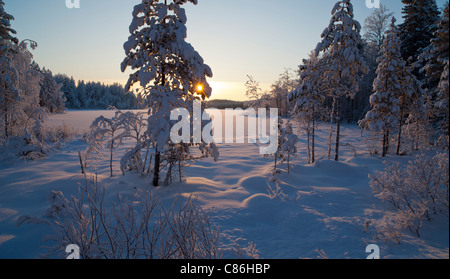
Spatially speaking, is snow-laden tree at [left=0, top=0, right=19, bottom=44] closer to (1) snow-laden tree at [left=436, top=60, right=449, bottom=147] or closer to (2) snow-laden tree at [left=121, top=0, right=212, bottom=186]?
(2) snow-laden tree at [left=121, top=0, right=212, bottom=186]

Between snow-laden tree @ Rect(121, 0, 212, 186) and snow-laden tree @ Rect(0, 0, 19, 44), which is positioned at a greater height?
snow-laden tree @ Rect(0, 0, 19, 44)

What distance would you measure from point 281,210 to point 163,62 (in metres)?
5.56

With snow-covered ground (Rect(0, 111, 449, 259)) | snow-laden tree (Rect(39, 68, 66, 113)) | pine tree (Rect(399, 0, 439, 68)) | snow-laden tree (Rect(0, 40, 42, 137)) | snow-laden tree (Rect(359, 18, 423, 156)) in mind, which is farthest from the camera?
snow-laden tree (Rect(39, 68, 66, 113))

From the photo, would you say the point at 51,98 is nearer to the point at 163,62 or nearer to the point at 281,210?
the point at 163,62

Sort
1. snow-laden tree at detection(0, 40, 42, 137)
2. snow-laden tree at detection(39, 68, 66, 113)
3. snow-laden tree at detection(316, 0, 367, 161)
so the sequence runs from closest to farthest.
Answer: snow-laden tree at detection(316, 0, 367, 161)
snow-laden tree at detection(0, 40, 42, 137)
snow-laden tree at detection(39, 68, 66, 113)

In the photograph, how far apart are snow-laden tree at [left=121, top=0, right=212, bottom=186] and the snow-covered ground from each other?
2.57m

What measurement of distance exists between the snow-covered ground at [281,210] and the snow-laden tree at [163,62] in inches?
101

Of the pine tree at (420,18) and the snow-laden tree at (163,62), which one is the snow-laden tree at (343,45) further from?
the snow-laden tree at (163,62)

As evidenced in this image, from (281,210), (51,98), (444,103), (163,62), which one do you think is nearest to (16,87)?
(163,62)

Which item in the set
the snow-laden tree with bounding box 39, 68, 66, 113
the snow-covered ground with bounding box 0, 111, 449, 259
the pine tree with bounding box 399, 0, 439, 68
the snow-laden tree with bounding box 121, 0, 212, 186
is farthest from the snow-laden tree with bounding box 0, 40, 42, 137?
the snow-laden tree with bounding box 39, 68, 66, 113

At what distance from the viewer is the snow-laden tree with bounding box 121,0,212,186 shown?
6.05 meters

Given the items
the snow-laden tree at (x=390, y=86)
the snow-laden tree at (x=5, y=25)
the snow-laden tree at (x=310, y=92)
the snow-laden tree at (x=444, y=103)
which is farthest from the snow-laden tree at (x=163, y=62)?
the snow-laden tree at (x=5, y=25)

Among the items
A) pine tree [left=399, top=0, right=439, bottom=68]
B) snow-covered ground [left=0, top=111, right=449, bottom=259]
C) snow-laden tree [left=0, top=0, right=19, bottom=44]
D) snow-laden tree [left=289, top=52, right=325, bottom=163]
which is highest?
snow-laden tree [left=0, top=0, right=19, bottom=44]
